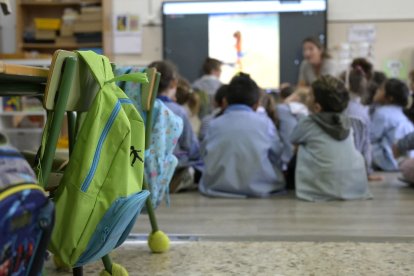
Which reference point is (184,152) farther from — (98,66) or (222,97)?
(98,66)

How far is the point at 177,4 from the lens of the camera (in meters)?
5.56

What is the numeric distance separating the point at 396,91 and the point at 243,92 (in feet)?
5.43

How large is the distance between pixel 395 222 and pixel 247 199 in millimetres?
904

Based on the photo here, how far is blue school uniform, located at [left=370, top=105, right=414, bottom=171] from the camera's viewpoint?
13.6ft

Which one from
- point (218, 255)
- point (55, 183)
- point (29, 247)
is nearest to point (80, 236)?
point (55, 183)

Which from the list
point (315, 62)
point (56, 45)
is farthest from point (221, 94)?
point (56, 45)

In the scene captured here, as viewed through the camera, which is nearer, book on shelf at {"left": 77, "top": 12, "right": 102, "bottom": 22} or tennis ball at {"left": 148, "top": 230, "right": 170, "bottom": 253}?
tennis ball at {"left": 148, "top": 230, "right": 170, "bottom": 253}

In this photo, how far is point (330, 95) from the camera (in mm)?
2971

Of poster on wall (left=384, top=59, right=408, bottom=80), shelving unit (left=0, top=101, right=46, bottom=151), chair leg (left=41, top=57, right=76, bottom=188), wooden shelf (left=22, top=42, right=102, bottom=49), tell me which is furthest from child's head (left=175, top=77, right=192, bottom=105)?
poster on wall (left=384, top=59, right=408, bottom=80)

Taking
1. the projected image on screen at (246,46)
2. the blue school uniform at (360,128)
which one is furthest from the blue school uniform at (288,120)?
the projected image on screen at (246,46)

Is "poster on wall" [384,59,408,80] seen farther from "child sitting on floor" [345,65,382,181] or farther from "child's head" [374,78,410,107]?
"child sitting on floor" [345,65,382,181]

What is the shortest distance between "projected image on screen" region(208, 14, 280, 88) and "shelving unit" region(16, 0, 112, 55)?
1.15 metres

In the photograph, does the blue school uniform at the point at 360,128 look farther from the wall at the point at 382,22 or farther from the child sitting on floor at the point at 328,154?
the wall at the point at 382,22

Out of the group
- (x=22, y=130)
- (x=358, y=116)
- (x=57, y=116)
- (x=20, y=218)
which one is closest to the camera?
(x=20, y=218)
